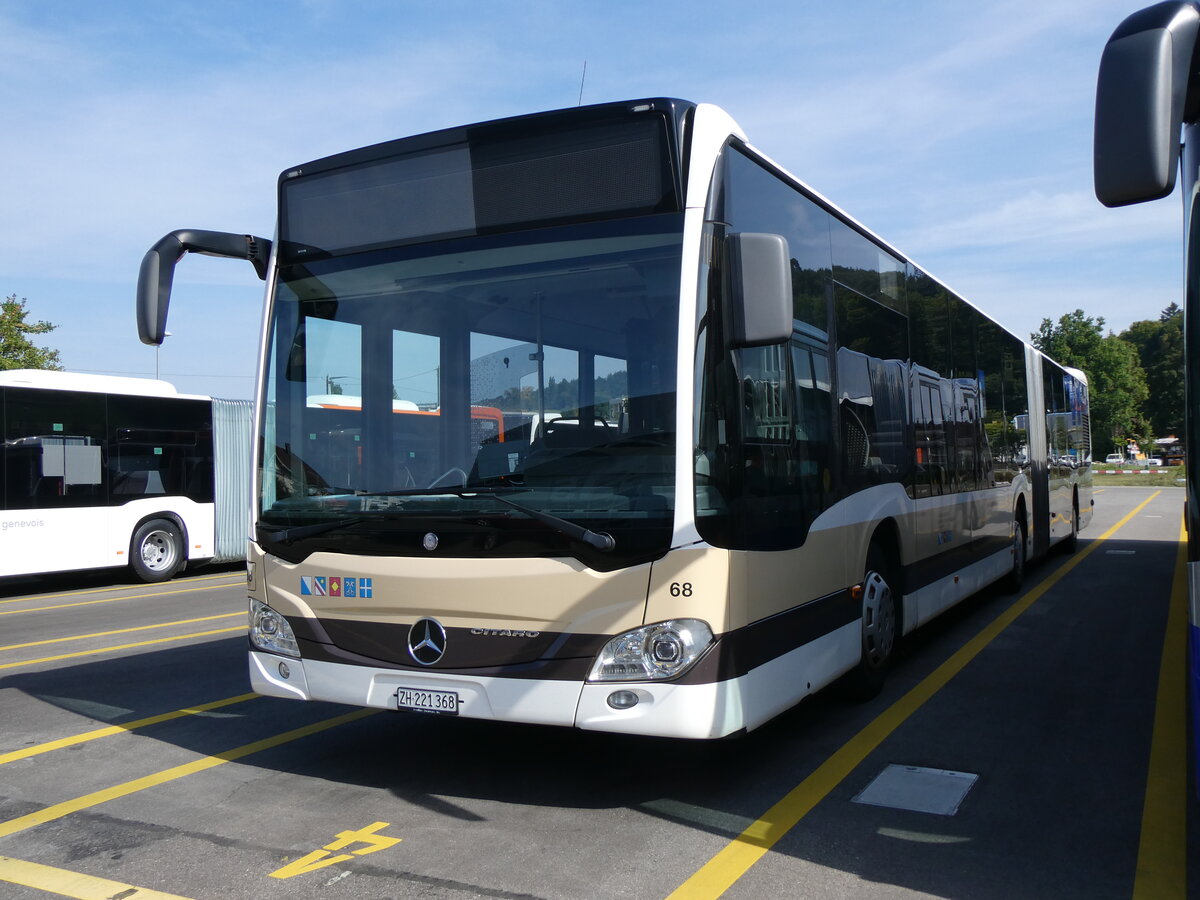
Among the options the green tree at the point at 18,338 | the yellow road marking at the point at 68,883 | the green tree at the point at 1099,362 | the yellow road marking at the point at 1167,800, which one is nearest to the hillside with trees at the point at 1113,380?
the green tree at the point at 1099,362

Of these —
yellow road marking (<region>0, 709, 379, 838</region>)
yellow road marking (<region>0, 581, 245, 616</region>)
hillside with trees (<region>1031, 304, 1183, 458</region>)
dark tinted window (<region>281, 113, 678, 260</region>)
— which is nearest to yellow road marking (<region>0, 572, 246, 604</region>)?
yellow road marking (<region>0, 581, 245, 616</region>)

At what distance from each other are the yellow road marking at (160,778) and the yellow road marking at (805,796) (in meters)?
2.91

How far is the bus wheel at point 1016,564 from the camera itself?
11855 millimetres

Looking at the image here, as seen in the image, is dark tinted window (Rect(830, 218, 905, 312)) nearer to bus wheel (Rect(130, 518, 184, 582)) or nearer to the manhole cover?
the manhole cover

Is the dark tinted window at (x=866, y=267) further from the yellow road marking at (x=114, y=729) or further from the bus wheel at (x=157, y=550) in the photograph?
the bus wheel at (x=157, y=550)

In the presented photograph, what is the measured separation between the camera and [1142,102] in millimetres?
3035

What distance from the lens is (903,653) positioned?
8.61m

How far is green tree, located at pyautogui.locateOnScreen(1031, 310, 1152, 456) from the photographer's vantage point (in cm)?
8619

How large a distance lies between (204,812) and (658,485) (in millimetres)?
2581

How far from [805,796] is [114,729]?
4178 millimetres

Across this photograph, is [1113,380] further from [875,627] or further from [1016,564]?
[875,627]

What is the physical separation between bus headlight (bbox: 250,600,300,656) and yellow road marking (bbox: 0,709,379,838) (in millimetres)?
763

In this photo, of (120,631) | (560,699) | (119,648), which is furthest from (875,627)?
(120,631)

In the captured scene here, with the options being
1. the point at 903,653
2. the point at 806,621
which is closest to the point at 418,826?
the point at 806,621
